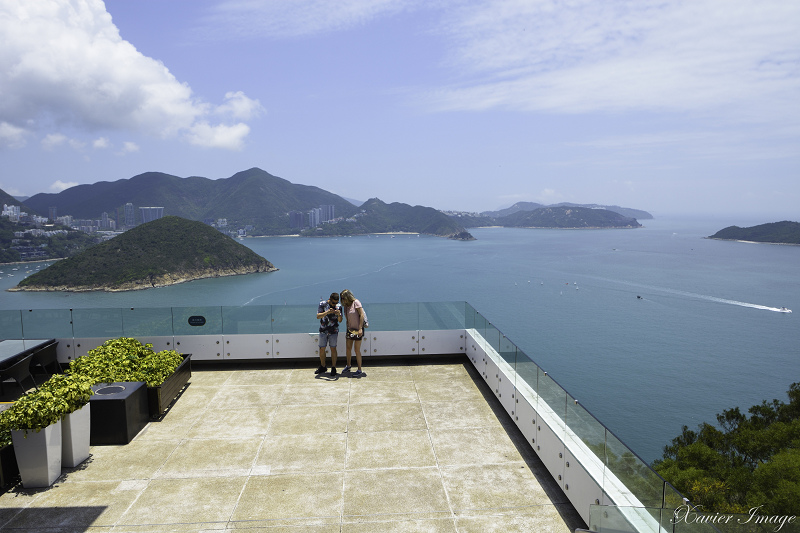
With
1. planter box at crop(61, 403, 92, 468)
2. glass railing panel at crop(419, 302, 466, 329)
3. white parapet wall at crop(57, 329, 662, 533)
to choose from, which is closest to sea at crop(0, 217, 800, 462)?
white parapet wall at crop(57, 329, 662, 533)

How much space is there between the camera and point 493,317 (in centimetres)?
6619

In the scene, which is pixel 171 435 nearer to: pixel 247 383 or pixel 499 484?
pixel 247 383

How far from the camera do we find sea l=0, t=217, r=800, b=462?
136ft

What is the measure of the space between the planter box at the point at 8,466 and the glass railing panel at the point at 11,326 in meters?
4.26

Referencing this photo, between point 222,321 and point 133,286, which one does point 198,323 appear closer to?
point 222,321

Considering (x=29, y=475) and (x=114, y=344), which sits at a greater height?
(x=114, y=344)

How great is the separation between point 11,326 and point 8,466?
449 centimetres

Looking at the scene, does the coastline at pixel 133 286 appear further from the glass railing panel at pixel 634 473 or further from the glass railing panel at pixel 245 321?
the glass railing panel at pixel 634 473

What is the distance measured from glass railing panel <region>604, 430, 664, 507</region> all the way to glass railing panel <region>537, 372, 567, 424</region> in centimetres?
76

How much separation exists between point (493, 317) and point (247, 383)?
60.5m

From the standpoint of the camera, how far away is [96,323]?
27.5 ft

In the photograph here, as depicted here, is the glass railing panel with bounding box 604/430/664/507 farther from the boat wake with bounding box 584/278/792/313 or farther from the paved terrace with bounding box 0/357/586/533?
the boat wake with bounding box 584/278/792/313

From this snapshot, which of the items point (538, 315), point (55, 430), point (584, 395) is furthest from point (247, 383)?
point (538, 315)

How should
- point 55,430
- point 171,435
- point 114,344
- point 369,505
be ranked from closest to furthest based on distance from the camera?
1. point 369,505
2. point 55,430
3. point 171,435
4. point 114,344
